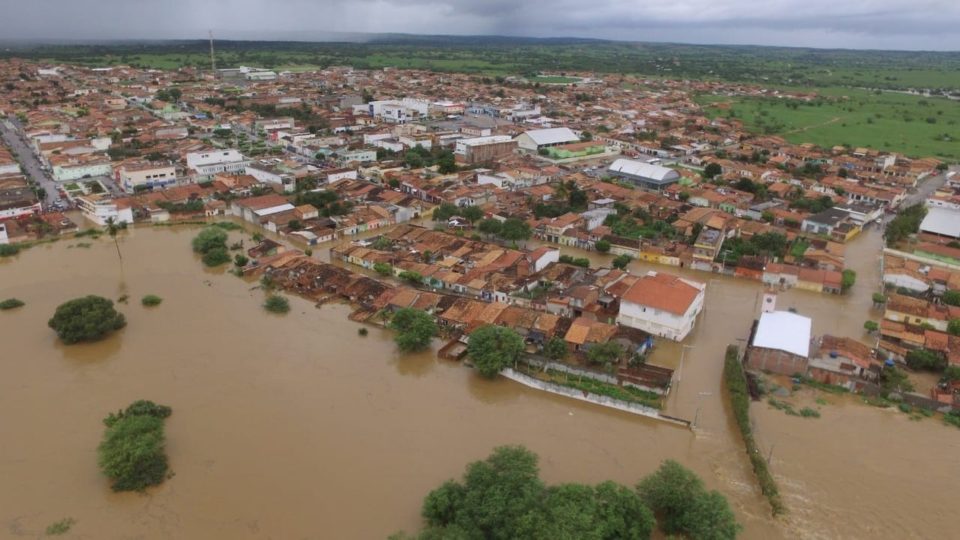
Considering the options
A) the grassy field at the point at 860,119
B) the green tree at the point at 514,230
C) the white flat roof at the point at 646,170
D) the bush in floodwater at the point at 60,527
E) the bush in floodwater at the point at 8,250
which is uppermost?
the grassy field at the point at 860,119

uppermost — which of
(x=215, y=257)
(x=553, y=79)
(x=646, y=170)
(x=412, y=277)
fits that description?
(x=553, y=79)

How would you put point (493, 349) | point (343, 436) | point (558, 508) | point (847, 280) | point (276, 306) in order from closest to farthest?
point (558, 508) < point (343, 436) < point (493, 349) < point (276, 306) < point (847, 280)

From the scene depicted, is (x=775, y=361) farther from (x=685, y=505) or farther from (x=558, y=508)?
(x=558, y=508)

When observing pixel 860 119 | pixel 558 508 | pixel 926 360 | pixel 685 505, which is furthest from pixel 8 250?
pixel 860 119

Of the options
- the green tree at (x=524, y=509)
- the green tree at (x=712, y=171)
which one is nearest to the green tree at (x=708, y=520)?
the green tree at (x=524, y=509)

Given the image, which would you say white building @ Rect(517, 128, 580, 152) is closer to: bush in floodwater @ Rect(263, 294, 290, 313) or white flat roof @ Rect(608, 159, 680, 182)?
white flat roof @ Rect(608, 159, 680, 182)

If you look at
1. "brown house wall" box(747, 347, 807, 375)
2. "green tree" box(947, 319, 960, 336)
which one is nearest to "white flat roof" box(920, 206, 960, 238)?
"green tree" box(947, 319, 960, 336)

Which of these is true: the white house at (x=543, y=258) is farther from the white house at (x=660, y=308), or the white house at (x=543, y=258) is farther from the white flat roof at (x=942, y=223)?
the white flat roof at (x=942, y=223)

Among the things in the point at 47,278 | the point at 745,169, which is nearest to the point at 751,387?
the point at 47,278
